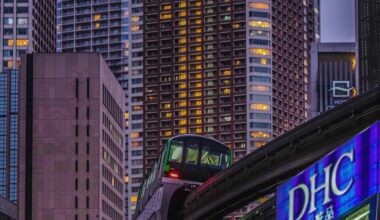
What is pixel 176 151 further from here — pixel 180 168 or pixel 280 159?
pixel 280 159

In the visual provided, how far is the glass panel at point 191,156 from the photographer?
8269cm

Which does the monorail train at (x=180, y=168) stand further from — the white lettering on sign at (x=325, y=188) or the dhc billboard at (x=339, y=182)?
the white lettering on sign at (x=325, y=188)

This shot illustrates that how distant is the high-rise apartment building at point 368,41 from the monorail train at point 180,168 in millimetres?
27468

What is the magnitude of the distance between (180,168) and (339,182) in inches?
1600

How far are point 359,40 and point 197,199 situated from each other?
3599cm

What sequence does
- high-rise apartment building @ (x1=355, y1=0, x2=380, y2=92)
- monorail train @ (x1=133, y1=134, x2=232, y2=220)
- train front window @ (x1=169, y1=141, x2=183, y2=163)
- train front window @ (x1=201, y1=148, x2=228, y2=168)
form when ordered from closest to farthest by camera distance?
monorail train @ (x1=133, y1=134, x2=232, y2=220), train front window @ (x1=169, y1=141, x2=183, y2=163), train front window @ (x1=201, y1=148, x2=228, y2=168), high-rise apartment building @ (x1=355, y1=0, x2=380, y2=92)

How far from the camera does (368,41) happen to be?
11012cm

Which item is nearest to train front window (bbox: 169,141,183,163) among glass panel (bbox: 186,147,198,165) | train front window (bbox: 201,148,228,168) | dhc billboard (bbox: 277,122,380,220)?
glass panel (bbox: 186,147,198,165)

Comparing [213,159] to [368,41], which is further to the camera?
[368,41]

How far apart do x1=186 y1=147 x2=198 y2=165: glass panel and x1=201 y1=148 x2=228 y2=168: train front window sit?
709mm

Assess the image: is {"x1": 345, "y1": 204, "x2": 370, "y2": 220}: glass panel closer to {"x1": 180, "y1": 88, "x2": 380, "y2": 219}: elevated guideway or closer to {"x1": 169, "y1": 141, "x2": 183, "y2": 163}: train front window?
{"x1": 180, "y1": 88, "x2": 380, "y2": 219}: elevated guideway

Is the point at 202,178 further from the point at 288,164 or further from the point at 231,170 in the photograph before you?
the point at 288,164

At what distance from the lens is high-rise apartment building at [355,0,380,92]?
108438 mm

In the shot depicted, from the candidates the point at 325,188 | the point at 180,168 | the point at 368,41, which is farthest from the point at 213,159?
the point at 325,188
